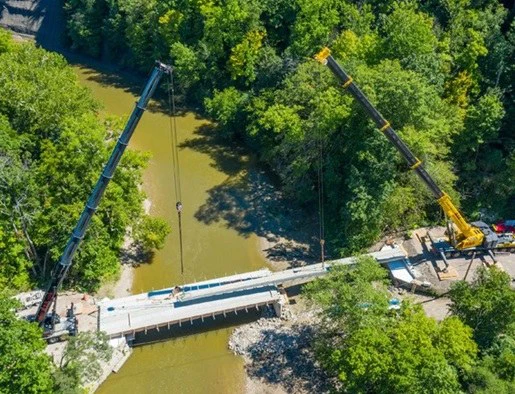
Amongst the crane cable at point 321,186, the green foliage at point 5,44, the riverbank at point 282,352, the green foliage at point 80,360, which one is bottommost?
the riverbank at point 282,352

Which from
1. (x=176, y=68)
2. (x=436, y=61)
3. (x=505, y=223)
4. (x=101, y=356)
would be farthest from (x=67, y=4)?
(x=505, y=223)

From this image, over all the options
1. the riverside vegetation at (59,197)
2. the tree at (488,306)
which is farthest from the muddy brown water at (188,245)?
the tree at (488,306)

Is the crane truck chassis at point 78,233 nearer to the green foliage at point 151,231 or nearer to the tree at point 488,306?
the green foliage at point 151,231

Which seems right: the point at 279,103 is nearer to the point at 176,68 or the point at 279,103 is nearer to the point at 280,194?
the point at 280,194

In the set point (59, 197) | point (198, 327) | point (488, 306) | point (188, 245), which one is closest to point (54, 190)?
point (59, 197)

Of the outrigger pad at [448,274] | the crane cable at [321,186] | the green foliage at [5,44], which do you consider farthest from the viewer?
the green foliage at [5,44]

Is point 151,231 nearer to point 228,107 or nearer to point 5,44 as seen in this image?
point 228,107
